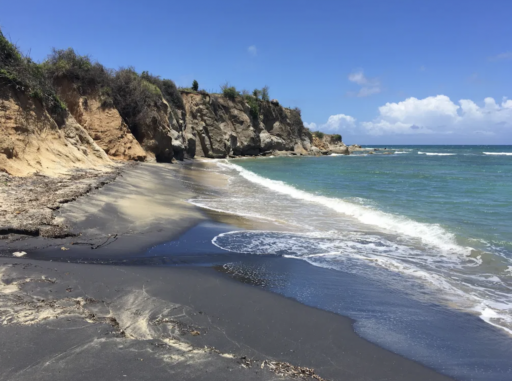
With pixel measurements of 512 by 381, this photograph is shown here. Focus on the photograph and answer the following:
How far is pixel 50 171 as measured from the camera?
40.8 feet

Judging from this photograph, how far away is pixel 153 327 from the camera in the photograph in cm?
352

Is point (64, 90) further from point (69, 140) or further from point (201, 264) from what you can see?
point (201, 264)

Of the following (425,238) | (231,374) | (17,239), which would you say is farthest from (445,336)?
(17,239)

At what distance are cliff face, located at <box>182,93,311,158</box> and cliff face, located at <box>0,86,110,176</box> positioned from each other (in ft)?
84.4

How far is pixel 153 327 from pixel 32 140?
12391mm

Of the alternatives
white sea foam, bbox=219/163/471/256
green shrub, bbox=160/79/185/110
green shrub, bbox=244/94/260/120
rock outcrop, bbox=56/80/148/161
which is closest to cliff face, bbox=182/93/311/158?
green shrub, bbox=244/94/260/120

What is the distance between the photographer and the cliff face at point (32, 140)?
1150 cm

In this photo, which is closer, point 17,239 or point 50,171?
point 17,239

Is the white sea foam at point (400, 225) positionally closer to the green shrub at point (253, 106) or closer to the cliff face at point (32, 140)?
the cliff face at point (32, 140)

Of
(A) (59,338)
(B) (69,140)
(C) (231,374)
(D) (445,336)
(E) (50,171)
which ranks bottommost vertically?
(D) (445,336)

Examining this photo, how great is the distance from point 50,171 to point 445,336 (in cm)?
1285

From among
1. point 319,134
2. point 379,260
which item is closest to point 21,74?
point 379,260

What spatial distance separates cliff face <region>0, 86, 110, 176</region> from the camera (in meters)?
11.5

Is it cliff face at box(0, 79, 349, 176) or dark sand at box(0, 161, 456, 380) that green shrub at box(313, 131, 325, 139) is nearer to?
cliff face at box(0, 79, 349, 176)
